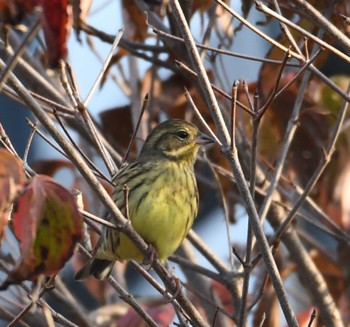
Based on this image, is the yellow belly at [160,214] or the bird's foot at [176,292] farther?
the yellow belly at [160,214]

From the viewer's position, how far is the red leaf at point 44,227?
211 cm

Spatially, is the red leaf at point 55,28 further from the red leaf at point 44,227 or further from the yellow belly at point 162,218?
the yellow belly at point 162,218

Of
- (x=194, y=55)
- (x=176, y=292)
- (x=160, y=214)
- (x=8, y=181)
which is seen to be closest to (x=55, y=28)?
(x=8, y=181)

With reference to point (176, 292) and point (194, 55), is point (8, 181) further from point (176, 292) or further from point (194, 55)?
point (176, 292)

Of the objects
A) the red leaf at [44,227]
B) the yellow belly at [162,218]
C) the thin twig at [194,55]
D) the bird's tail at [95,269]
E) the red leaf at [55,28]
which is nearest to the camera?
the red leaf at [55,28]

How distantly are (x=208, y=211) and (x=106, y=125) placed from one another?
3400mm

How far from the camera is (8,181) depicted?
206 centimetres

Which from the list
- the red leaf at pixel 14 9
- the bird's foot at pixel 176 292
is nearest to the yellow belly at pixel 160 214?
the bird's foot at pixel 176 292

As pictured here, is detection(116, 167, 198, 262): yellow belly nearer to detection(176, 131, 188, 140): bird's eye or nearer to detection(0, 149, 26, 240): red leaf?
detection(176, 131, 188, 140): bird's eye

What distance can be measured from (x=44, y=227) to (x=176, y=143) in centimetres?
220

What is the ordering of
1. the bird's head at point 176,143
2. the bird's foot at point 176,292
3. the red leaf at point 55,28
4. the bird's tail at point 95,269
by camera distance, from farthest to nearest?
the bird's head at point 176,143, the bird's tail at point 95,269, the bird's foot at point 176,292, the red leaf at point 55,28

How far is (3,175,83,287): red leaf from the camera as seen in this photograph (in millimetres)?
2107

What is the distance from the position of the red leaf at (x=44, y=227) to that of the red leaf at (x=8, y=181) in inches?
2.2

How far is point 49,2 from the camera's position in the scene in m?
2.03
